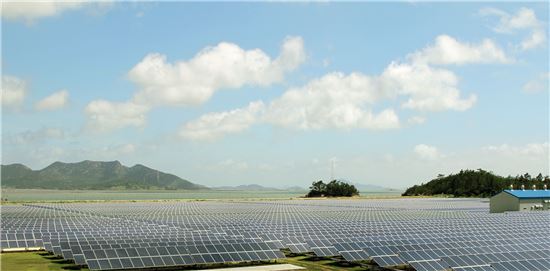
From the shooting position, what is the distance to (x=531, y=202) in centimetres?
7469

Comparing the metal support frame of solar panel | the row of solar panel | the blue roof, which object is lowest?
the row of solar panel

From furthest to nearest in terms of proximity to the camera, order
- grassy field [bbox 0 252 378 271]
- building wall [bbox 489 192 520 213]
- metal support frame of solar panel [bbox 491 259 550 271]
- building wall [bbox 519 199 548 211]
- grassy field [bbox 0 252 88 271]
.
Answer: building wall [bbox 519 199 548 211]
building wall [bbox 489 192 520 213]
grassy field [bbox 0 252 378 271]
grassy field [bbox 0 252 88 271]
metal support frame of solar panel [bbox 491 259 550 271]

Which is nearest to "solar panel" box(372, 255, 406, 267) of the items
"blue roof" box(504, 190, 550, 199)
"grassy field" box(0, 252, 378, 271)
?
"grassy field" box(0, 252, 378, 271)

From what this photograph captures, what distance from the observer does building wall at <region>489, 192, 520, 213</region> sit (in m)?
72.9

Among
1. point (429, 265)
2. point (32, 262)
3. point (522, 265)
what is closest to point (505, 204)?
point (522, 265)

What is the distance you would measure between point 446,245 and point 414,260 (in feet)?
16.0

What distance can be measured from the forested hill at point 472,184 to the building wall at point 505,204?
7604cm

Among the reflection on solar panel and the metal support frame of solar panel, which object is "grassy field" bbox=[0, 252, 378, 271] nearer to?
the reflection on solar panel

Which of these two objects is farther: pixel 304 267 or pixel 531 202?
pixel 531 202

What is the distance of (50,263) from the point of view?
29953 millimetres

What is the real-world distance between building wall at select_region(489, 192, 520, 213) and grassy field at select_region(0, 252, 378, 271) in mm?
49107

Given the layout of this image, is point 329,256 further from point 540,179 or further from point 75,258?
point 540,179

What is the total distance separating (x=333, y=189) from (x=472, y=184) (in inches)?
1570

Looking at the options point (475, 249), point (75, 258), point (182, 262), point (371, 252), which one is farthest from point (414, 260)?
point (75, 258)
